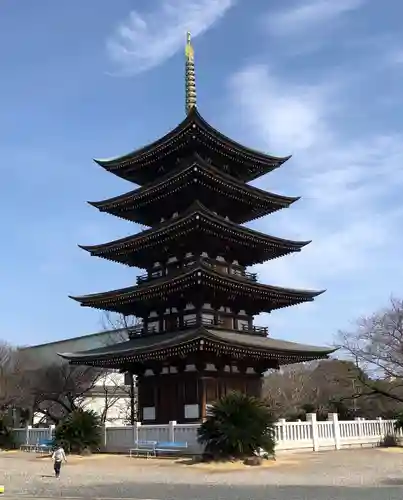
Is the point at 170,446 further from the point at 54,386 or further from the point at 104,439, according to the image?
the point at 54,386

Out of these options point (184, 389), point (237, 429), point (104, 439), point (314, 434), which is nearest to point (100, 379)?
point (104, 439)

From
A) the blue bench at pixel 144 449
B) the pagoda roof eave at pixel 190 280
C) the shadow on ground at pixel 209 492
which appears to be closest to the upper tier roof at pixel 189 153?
the pagoda roof eave at pixel 190 280

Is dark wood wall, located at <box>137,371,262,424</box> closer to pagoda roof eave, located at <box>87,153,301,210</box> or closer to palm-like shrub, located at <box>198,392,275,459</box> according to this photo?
palm-like shrub, located at <box>198,392,275,459</box>

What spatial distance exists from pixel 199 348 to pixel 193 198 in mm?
10757

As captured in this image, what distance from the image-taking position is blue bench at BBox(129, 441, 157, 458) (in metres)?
30.8

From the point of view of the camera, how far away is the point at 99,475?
23641 millimetres

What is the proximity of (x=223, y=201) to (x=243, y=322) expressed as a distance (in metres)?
7.82

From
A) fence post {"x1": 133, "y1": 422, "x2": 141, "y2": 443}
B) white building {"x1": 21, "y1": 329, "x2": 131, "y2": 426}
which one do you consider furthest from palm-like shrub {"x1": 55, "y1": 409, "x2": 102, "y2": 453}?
white building {"x1": 21, "y1": 329, "x2": 131, "y2": 426}

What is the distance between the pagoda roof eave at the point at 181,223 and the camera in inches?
1362

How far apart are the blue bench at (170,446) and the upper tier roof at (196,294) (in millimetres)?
8440

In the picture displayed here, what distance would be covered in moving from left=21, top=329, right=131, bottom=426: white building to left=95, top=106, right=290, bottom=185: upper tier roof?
24115 millimetres

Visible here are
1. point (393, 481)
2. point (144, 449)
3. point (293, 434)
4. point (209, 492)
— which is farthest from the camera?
point (293, 434)

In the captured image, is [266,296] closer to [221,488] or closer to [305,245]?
[305,245]

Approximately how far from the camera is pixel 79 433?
32.8 metres
